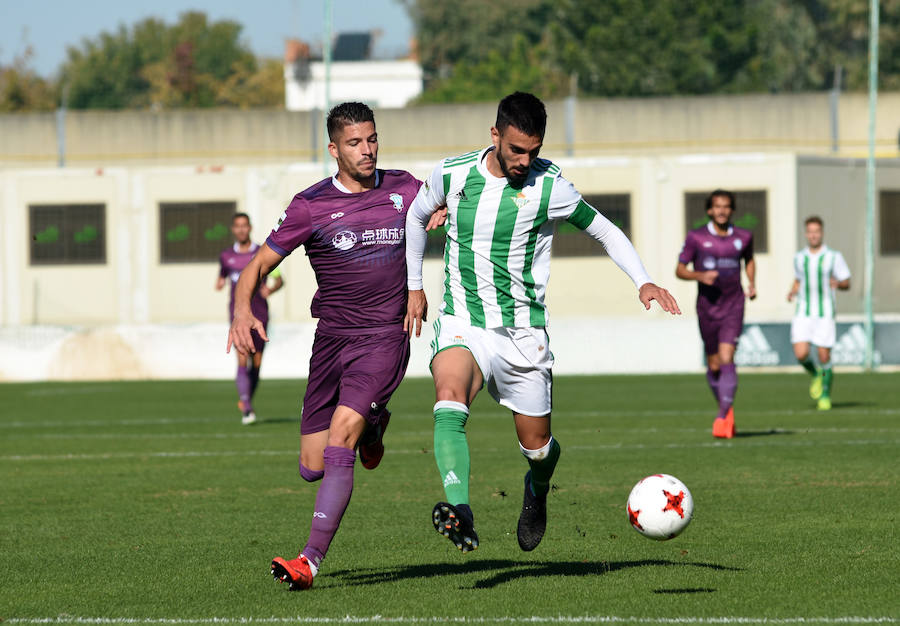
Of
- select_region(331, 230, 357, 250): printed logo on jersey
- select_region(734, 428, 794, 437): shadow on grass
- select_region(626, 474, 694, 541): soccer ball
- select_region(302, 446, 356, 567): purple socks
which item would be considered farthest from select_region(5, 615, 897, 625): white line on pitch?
select_region(734, 428, 794, 437): shadow on grass

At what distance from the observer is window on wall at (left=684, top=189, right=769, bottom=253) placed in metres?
31.0

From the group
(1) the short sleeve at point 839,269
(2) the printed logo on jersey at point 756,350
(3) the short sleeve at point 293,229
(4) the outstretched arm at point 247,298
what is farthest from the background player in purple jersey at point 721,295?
(2) the printed logo on jersey at point 756,350

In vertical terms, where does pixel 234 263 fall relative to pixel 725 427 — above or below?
above

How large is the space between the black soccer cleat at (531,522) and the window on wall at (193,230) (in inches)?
1007

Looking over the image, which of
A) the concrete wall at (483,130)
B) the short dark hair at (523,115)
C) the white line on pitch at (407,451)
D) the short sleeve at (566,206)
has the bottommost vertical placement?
the white line on pitch at (407,451)

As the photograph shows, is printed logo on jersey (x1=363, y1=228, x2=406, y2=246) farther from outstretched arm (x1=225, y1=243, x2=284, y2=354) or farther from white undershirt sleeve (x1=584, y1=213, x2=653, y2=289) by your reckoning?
white undershirt sleeve (x1=584, y1=213, x2=653, y2=289)

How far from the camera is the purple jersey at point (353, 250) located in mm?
6848

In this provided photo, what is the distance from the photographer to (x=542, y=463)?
7.18 meters

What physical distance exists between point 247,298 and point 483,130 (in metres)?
28.7

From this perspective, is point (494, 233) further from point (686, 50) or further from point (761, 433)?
point (686, 50)

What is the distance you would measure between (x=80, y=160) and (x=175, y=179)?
14.3 feet

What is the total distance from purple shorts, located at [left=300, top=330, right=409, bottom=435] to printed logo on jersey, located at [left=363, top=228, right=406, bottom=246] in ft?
1.39

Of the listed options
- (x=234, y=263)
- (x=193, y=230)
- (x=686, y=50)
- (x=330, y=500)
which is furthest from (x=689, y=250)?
(x=686, y=50)

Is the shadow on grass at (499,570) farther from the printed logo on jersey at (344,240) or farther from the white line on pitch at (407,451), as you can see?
the white line on pitch at (407,451)
